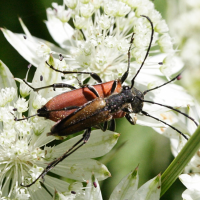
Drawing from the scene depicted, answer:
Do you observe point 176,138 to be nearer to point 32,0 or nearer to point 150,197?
point 150,197

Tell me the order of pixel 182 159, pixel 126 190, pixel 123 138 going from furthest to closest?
pixel 123 138 → pixel 126 190 → pixel 182 159

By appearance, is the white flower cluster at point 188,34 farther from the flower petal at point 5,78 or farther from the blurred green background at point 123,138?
the blurred green background at point 123,138

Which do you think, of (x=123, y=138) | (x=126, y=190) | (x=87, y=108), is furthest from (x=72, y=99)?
(x=123, y=138)

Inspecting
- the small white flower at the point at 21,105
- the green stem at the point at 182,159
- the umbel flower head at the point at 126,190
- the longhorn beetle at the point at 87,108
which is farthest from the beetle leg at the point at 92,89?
the green stem at the point at 182,159

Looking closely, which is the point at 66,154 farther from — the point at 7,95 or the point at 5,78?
the point at 5,78

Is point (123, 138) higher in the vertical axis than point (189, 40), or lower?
lower

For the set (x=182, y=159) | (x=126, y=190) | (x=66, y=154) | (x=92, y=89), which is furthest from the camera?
(x=92, y=89)
